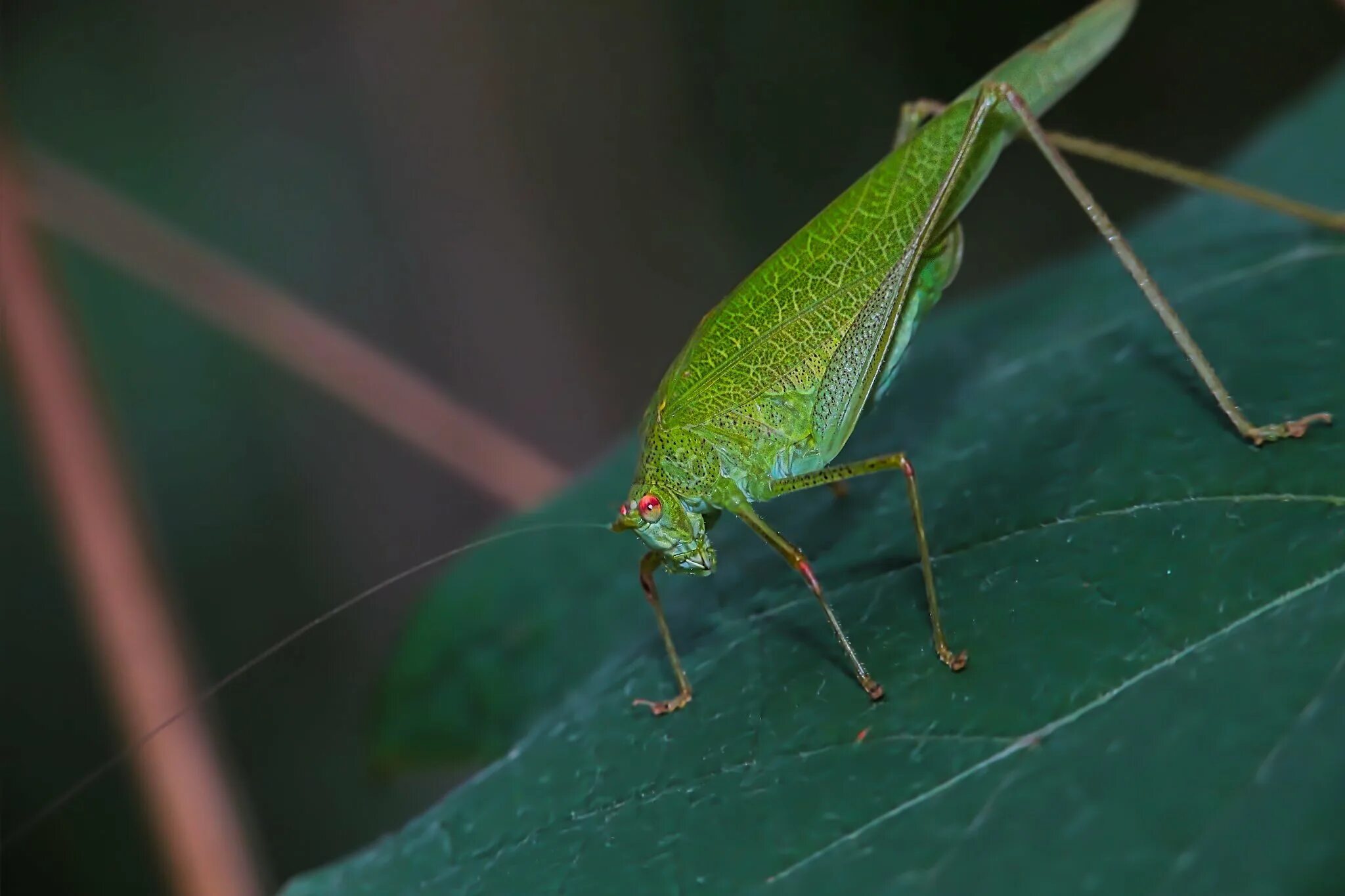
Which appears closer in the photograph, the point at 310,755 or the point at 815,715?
the point at 815,715

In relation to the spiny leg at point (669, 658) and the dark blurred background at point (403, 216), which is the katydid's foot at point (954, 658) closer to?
the spiny leg at point (669, 658)

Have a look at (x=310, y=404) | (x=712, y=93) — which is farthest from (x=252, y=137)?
(x=712, y=93)

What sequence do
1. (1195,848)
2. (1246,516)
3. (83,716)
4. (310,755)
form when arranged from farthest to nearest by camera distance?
(310,755), (83,716), (1246,516), (1195,848)

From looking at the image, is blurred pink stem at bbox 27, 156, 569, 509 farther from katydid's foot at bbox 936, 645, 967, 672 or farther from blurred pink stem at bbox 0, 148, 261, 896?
katydid's foot at bbox 936, 645, 967, 672

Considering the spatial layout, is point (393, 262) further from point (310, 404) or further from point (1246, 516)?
point (1246, 516)

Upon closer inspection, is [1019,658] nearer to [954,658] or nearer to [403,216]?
[954,658]

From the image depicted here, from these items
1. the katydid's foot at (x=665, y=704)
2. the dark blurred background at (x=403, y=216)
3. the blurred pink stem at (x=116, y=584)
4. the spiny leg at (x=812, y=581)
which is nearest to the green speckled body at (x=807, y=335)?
the spiny leg at (x=812, y=581)

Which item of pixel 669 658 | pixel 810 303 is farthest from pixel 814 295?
pixel 669 658
